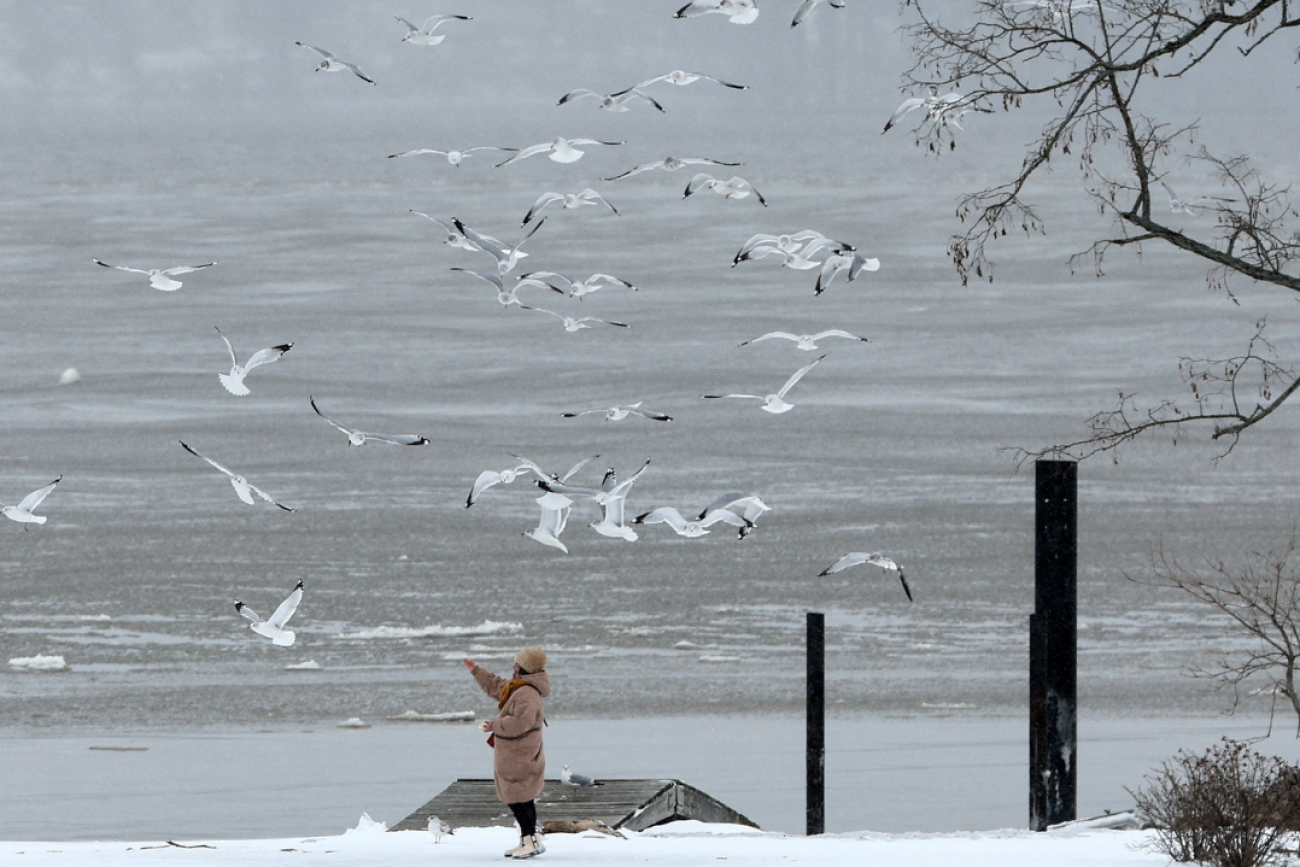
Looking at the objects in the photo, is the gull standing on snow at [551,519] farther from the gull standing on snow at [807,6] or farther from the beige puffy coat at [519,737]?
the gull standing on snow at [807,6]

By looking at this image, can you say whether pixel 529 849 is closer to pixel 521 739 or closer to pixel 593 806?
pixel 521 739

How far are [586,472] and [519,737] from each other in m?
15.6

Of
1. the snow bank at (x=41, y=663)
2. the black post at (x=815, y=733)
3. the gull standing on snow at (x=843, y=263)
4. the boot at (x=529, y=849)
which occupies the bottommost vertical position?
the boot at (x=529, y=849)

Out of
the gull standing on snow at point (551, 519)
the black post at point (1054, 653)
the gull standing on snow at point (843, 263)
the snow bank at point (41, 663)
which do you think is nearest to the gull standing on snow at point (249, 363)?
the gull standing on snow at point (551, 519)

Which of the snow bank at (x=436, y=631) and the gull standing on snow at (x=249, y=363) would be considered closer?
the gull standing on snow at (x=249, y=363)

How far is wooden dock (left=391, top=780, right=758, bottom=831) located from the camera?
10664 millimetres

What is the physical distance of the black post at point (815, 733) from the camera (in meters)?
11.1

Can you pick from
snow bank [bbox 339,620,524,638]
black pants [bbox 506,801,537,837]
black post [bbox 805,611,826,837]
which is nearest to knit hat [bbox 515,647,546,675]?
black pants [bbox 506,801,537,837]

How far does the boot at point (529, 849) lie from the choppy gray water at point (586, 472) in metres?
5.39

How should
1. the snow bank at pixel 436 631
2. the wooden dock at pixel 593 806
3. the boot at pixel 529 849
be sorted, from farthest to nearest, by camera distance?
the snow bank at pixel 436 631 < the wooden dock at pixel 593 806 < the boot at pixel 529 849

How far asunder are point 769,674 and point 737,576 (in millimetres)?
3834

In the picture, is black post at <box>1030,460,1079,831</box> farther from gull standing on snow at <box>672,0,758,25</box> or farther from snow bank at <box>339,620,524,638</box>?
snow bank at <box>339,620,524,638</box>

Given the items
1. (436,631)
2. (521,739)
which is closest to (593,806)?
(521,739)

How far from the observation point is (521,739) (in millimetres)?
8867
